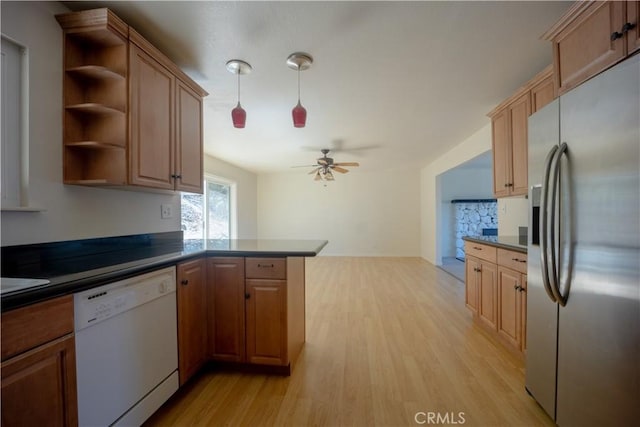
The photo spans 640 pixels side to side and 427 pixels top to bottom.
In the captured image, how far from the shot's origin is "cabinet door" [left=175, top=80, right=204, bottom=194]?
198cm

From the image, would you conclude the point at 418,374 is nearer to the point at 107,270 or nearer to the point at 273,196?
the point at 107,270

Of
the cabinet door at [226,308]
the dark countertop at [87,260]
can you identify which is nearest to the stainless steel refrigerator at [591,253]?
the dark countertop at [87,260]

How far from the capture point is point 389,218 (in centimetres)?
692

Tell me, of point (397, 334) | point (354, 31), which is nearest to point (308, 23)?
point (354, 31)

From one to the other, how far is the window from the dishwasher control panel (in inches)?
118

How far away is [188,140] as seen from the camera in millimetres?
2100

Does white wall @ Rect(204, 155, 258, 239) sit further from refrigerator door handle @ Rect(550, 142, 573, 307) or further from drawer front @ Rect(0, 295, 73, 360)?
refrigerator door handle @ Rect(550, 142, 573, 307)

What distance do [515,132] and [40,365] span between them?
136 inches

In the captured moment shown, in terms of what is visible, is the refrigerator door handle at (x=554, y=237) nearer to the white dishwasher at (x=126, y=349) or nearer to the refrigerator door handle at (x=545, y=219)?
the refrigerator door handle at (x=545, y=219)

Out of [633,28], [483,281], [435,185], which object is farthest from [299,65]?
[435,185]

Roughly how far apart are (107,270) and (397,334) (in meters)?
2.36

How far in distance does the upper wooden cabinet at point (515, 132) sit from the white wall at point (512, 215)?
2.32 ft

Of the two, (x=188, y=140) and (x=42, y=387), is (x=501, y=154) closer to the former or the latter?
(x=188, y=140)

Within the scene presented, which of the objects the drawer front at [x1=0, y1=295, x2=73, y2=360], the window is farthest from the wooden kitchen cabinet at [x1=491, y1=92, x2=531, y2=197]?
the window
